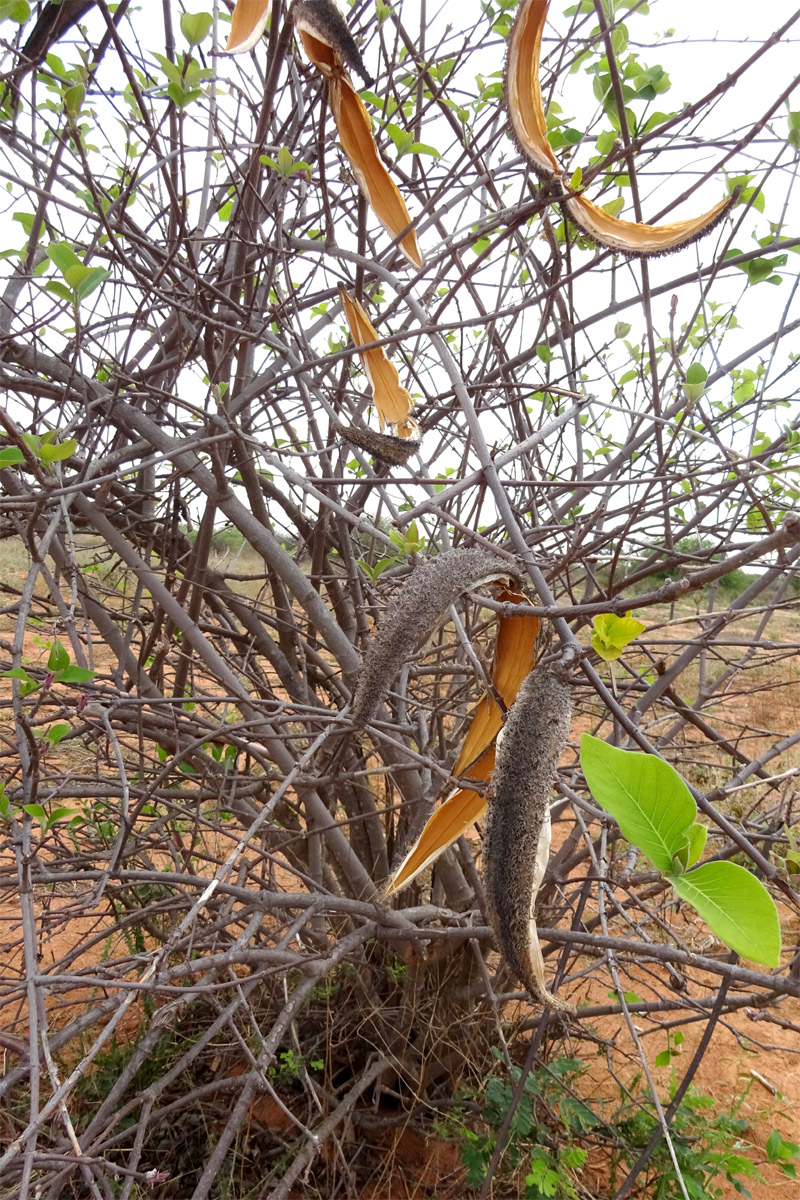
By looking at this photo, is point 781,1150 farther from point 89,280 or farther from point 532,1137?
point 89,280

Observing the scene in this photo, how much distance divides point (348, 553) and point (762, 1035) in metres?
2.30

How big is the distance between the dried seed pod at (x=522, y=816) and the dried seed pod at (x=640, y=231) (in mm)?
457


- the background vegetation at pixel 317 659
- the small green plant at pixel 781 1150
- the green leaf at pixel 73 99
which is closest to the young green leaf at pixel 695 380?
the background vegetation at pixel 317 659

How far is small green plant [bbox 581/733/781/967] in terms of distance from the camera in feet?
1.35

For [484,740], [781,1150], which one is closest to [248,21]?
[484,740]

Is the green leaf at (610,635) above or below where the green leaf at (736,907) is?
above

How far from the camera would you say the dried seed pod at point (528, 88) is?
727 millimetres

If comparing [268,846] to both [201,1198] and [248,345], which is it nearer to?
[201,1198]

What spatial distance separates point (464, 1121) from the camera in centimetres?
181

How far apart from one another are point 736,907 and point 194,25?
53.6 inches

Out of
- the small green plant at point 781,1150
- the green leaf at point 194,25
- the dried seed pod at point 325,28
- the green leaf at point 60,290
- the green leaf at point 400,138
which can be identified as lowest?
the small green plant at point 781,1150

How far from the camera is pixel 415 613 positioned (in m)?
0.56

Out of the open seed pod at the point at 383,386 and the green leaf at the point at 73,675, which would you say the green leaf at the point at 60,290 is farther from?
the green leaf at the point at 73,675

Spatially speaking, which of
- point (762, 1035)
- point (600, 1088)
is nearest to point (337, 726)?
point (600, 1088)
